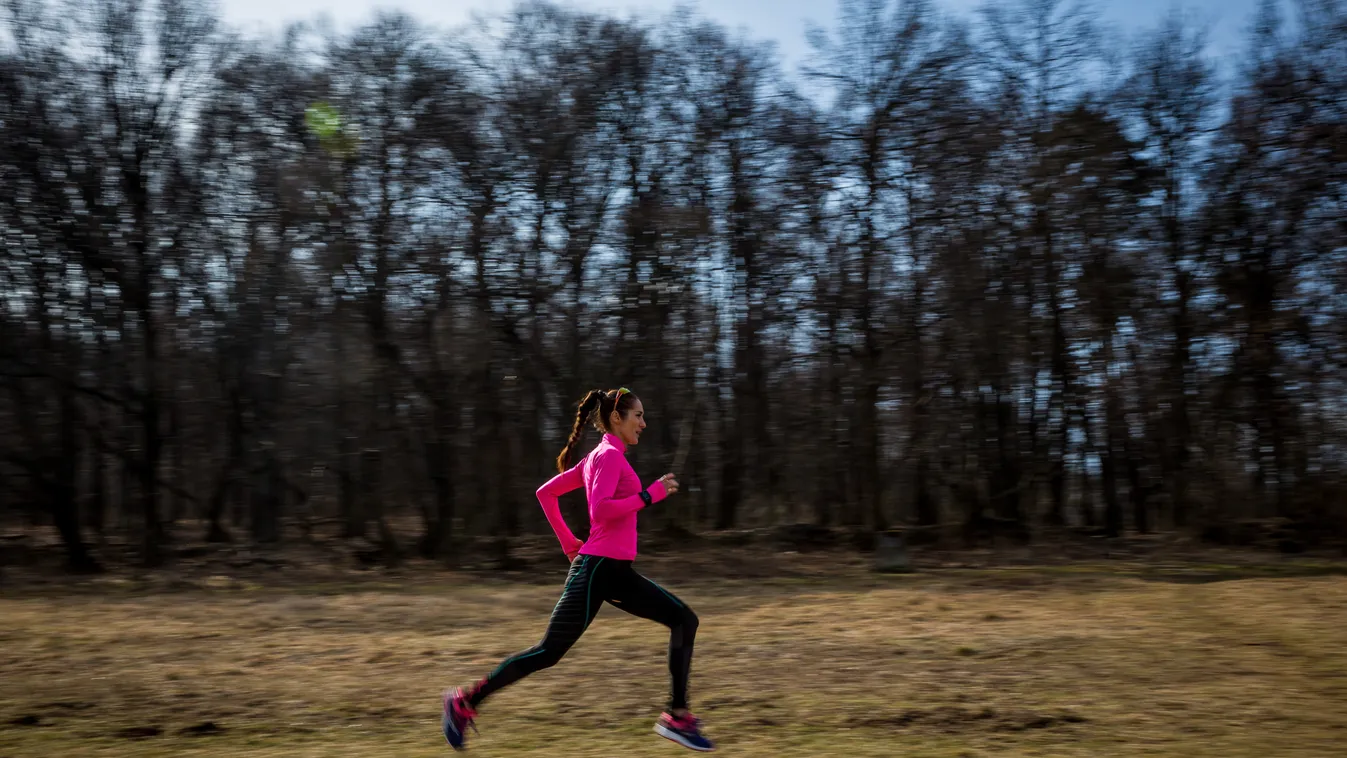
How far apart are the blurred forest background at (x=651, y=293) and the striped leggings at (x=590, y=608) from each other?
44.8 feet

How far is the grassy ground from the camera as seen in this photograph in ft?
21.6

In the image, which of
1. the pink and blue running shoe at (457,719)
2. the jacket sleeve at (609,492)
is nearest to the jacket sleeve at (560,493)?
the jacket sleeve at (609,492)

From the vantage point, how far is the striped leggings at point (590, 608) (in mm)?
5668

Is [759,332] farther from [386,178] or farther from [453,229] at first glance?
[386,178]

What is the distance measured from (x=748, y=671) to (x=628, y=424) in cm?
378

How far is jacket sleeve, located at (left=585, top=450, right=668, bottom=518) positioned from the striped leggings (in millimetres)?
276

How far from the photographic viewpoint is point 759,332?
779 inches

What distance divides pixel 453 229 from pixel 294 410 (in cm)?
414

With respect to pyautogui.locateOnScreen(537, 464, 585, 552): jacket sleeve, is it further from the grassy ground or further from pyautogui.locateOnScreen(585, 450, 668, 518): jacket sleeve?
the grassy ground

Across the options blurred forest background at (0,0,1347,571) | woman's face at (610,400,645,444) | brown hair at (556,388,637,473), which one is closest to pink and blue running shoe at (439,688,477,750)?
brown hair at (556,388,637,473)

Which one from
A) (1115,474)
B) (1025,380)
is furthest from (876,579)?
(1115,474)

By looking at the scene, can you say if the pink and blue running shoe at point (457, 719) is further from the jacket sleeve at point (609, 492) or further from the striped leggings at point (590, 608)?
the jacket sleeve at point (609, 492)

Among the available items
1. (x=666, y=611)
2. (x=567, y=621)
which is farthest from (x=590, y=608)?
(x=666, y=611)

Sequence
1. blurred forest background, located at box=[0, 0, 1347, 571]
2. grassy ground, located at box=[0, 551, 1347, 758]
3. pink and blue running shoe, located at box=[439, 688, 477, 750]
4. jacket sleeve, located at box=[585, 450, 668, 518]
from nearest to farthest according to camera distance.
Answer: jacket sleeve, located at box=[585, 450, 668, 518]
pink and blue running shoe, located at box=[439, 688, 477, 750]
grassy ground, located at box=[0, 551, 1347, 758]
blurred forest background, located at box=[0, 0, 1347, 571]
